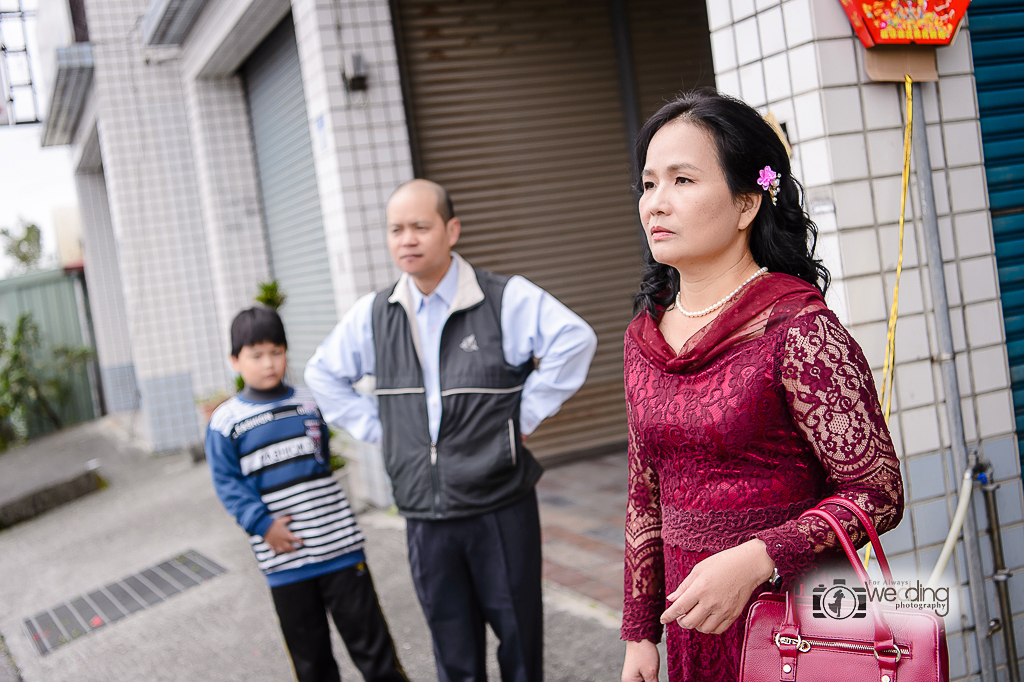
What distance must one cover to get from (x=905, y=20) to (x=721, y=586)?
72.9 inches

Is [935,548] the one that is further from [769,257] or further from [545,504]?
[545,504]

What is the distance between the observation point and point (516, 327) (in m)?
2.86

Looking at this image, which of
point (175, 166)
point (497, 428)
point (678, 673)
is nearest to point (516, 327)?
point (497, 428)

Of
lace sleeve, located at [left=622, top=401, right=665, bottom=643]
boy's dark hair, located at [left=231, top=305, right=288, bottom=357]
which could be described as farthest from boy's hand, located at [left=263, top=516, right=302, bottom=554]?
lace sleeve, located at [left=622, top=401, right=665, bottom=643]

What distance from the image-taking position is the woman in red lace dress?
136 centimetres

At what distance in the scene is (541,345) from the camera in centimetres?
287

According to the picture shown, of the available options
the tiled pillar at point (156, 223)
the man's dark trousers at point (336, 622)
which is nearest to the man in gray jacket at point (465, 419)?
the man's dark trousers at point (336, 622)

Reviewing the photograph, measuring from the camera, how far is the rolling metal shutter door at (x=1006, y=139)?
8.53 feet

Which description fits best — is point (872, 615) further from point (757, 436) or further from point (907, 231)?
point (907, 231)

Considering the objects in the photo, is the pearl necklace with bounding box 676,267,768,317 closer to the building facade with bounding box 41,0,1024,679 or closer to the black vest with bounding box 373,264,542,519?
the building facade with bounding box 41,0,1024,679

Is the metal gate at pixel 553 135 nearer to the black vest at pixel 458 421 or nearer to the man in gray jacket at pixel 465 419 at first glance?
the man in gray jacket at pixel 465 419

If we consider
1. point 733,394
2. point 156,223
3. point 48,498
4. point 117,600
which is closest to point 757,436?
point 733,394

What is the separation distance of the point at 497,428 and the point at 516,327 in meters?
0.36

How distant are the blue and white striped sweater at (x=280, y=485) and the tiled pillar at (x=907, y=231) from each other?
6.23ft
